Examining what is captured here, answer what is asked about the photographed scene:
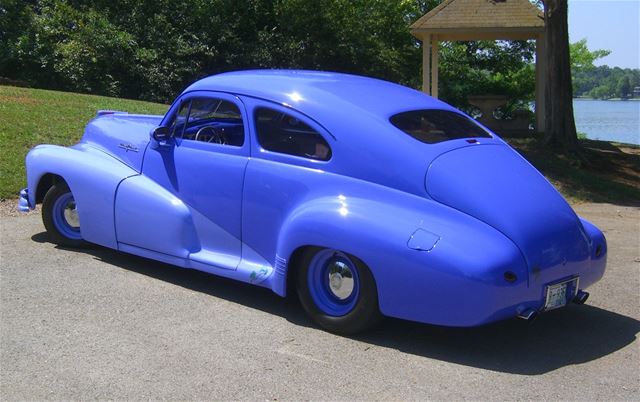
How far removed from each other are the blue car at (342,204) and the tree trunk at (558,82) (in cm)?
931

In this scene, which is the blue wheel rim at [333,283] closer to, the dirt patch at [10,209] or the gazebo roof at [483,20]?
the dirt patch at [10,209]

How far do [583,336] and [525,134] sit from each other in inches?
530

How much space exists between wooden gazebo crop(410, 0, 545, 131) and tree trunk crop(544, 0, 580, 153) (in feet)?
13.7

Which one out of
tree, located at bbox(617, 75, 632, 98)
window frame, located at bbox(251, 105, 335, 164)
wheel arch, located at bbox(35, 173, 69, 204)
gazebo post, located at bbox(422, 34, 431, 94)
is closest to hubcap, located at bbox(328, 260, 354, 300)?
window frame, located at bbox(251, 105, 335, 164)

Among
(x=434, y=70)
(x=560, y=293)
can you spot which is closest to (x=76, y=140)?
(x=560, y=293)

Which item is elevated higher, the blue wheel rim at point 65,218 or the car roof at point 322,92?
the car roof at point 322,92

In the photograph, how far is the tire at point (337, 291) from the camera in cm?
472

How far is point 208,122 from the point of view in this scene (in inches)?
242

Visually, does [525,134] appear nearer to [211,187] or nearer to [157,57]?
[157,57]

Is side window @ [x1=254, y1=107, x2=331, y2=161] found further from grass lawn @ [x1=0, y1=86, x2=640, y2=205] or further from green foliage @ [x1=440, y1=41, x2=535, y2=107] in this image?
green foliage @ [x1=440, y1=41, x2=535, y2=107]

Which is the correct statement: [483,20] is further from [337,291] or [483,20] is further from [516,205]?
[337,291]

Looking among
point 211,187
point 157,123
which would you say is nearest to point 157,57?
point 157,123

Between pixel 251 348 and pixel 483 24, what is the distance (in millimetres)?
15625

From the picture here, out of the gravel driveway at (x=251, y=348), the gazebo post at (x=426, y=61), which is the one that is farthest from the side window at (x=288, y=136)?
the gazebo post at (x=426, y=61)
